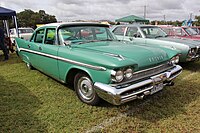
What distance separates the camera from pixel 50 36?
418cm

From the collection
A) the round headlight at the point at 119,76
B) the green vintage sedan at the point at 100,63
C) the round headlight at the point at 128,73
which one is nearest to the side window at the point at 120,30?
the green vintage sedan at the point at 100,63

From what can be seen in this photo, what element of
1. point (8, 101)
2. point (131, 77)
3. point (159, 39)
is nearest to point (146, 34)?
point (159, 39)

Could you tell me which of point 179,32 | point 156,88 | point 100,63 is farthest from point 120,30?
point 100,63

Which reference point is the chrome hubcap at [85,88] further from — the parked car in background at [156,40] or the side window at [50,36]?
the parked car in background at [156,40]

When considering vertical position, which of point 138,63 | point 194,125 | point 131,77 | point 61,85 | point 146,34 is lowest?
point 194,125

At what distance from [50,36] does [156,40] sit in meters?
3.81

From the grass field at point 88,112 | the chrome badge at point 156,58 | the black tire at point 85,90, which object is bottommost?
the grass field at point 88,112

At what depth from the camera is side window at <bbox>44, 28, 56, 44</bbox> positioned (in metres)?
4.00

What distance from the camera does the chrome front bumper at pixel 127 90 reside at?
103 inches

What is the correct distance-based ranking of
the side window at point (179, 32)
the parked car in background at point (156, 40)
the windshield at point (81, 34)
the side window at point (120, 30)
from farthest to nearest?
1. the side window at point (179, 32)
2. the side window at point (120, 30)
3. the parked car in background at point (156, 40)
4. the windshield at point (81, 34)

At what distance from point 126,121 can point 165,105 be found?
987 mm

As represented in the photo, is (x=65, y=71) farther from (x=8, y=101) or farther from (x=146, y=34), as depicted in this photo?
(x=146, y=34)

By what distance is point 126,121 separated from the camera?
9.59ft

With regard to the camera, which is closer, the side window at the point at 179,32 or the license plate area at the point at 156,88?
the license plate area at the point at 156,88
